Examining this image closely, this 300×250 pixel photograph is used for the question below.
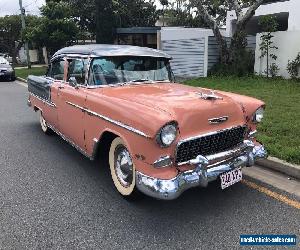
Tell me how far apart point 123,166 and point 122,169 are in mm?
60

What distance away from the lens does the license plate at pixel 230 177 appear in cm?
358

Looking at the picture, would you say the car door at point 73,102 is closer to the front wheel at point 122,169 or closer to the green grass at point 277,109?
the front wheel at point 122,169

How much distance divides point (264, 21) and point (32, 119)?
374 inches

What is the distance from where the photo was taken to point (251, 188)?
4156 mm

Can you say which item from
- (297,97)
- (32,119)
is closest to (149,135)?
(32,119)

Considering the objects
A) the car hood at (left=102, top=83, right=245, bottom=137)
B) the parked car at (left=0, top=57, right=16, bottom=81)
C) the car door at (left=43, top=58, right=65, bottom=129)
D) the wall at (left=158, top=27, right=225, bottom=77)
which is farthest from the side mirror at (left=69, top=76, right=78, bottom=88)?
the parked car at (left=0, top=57, right=16, bottom=81)

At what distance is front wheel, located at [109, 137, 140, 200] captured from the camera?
12.3 ft

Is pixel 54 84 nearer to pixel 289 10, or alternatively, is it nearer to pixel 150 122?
pixel 150 122

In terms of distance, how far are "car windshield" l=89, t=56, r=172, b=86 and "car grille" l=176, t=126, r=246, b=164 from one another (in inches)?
60.1

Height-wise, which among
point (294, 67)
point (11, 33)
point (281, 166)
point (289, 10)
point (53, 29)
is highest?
point (289, 10)

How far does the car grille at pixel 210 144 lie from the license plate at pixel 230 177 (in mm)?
254

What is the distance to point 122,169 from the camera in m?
3.93

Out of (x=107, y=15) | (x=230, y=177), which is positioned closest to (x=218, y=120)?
(x=230, y=177)

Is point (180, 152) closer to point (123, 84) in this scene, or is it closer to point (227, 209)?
point (227, 209)
